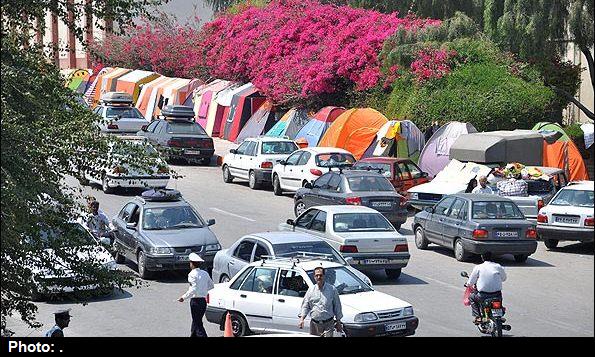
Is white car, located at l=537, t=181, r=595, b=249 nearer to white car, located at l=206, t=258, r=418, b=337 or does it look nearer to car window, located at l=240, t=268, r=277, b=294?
white car, located at l=206, t=258, r=418, b=337

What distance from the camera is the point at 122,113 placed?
42062 millimetres

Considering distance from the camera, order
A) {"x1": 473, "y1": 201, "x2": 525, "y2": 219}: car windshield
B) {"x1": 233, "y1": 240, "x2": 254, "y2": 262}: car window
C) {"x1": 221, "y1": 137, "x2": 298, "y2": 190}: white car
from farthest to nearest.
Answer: {"x1": 221, "y1": 137, "x2": 298, "y2": 190}: white car
{"x1": 473, "y1": 201, "x2": 525, "y2": 219}: car windshield
{"x1": 233, "y1": 240, "x2": 254, "y2": 262}: car window

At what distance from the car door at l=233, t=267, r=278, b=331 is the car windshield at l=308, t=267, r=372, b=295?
654 mm

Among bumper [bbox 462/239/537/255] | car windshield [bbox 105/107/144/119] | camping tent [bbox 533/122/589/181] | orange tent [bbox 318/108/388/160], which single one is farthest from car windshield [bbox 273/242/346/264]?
car windshield [bbox 105/107/144/119]

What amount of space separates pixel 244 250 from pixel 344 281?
316cm

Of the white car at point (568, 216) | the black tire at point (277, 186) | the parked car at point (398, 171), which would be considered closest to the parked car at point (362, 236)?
the white car at point (568, 216)

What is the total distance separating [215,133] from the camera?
150 ft

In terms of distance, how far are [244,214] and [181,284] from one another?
8507 mm

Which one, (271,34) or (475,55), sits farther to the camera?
(271,34)

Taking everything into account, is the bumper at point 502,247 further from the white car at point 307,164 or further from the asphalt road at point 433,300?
the white car at point 307,164

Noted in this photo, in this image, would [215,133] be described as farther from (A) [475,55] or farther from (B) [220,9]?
(B) [220,9]

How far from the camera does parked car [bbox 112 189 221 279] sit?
66.0ft

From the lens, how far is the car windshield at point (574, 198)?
2316 cm
